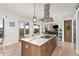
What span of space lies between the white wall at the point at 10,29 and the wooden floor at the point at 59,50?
15cm

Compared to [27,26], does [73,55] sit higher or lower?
lower

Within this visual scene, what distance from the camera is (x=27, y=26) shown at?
2.51 metres

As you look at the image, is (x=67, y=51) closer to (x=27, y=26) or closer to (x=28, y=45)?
(x=28, y=45)

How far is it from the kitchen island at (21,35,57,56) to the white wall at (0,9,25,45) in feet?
0.76

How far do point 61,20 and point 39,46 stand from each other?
739mm

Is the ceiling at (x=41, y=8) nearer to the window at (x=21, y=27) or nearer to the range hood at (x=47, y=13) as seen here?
the range hood at (x=47, y=13)

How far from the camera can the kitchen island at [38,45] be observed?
2.30 metres

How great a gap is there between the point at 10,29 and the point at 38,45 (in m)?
0.76

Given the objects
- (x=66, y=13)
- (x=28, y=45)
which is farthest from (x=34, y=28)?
(x=66, y=13)

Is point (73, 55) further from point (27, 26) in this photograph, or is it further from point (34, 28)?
point (27, 26)

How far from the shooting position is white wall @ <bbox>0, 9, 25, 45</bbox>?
92.9 inches

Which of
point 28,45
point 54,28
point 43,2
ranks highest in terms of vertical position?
point 43,2

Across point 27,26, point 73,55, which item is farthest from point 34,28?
point 73,55

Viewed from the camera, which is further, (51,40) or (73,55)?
(51,40)
